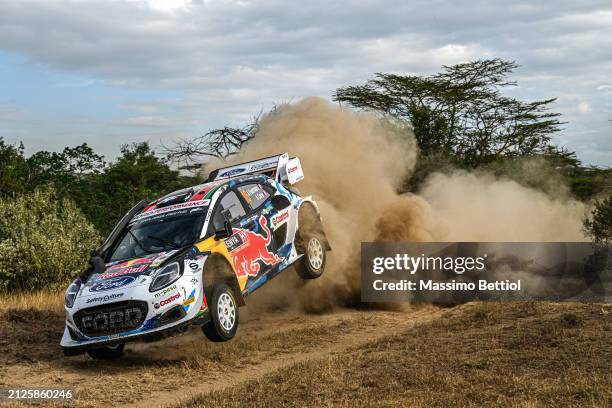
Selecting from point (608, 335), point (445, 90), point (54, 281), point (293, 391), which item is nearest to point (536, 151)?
point (445, 90)

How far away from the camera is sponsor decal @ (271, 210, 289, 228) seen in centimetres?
1133

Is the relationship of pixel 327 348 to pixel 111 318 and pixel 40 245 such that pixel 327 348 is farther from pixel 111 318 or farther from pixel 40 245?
pixel 40 245

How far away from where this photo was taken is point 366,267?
45.8 feet

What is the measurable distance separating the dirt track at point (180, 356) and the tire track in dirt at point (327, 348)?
Answer: 11 millimetres

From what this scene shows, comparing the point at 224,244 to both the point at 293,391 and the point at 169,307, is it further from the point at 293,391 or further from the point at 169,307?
the point at 293,391

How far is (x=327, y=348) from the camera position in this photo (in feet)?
32.9

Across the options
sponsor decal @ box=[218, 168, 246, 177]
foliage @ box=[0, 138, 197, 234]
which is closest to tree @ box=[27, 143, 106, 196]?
foliage @ box=[0, 138, 197, 234]

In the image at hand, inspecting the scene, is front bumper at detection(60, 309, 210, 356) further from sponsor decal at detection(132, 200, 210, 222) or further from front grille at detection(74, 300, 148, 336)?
sponsor decal at detection(132, 200, 210, 222)

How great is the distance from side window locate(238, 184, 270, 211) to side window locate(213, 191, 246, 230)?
207 millimetres

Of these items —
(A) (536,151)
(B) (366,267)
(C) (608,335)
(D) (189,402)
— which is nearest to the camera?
(D) (189,402)

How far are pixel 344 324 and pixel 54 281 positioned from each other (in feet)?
26.7

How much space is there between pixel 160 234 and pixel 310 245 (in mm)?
2895

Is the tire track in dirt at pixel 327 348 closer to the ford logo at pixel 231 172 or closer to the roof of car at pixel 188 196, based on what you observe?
the roof of car at pixel 188 196

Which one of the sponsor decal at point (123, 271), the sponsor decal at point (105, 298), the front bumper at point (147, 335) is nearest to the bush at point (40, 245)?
the sponsor decal at point (123, 271)
